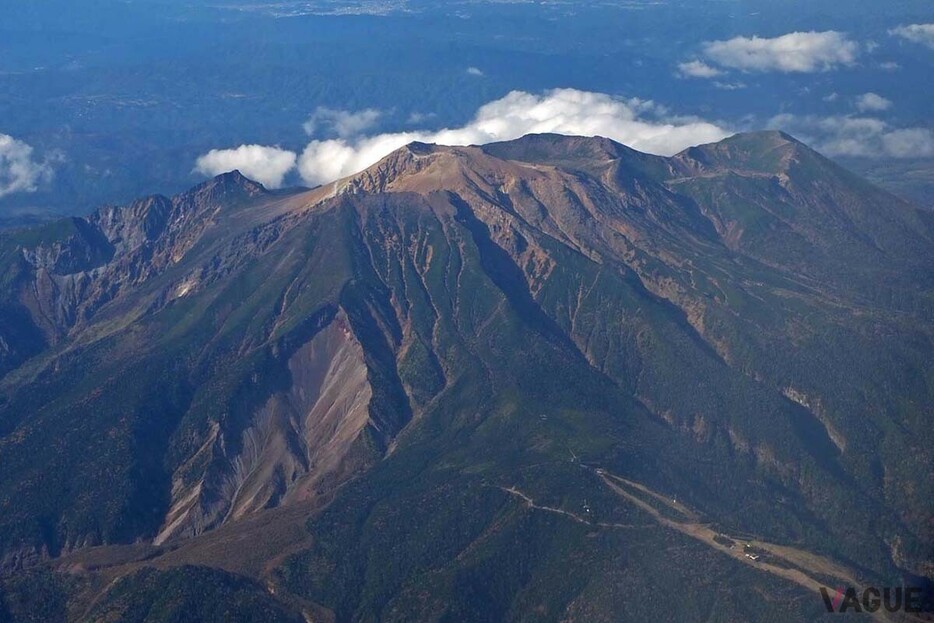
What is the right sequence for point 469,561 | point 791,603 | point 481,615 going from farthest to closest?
1. point 469,561
2. point 481,615
3. point 791,603

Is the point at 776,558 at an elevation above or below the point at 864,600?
below

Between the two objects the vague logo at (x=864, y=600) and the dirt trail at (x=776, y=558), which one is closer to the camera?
the vague logo at (x=864, y=600)

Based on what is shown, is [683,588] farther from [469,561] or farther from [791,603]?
[469,561]

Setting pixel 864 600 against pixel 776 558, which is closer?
pixel 864 600

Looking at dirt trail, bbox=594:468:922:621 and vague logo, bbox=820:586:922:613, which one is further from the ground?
→ vague logo, bbox=820:586:922:613

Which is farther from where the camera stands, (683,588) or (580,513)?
(580,513)

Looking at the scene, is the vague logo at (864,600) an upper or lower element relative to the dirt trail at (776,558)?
upper

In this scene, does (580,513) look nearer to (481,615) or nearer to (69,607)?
(481,615)

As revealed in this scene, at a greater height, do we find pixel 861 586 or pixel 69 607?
pixel 861 586

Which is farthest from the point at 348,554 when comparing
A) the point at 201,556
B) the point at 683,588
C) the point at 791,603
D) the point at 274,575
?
the point at 791,603

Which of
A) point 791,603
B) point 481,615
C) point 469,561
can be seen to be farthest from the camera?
point 469,561
